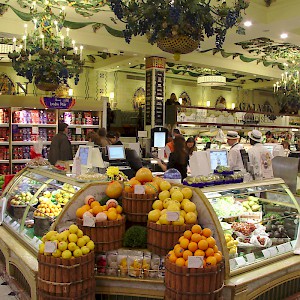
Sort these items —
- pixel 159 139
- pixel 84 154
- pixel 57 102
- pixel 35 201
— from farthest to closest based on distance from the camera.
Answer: pixel 159 139 → pixel 57 102 → pixel 84 154 → pixel 35 201

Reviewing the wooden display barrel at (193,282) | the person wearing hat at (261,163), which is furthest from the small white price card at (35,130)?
the wooden display barrel at (193,282)

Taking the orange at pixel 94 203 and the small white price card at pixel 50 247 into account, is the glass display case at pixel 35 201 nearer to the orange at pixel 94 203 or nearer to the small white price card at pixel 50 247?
the orange at pixel 94 203

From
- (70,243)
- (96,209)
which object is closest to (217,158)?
(96,209)

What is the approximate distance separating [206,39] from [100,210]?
8776 mm

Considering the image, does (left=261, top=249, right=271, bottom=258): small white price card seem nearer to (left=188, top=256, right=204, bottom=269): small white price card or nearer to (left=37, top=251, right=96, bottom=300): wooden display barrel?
(left=188, top=256, right=204, bottom=269): small white price card

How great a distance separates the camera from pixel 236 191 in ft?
13.0

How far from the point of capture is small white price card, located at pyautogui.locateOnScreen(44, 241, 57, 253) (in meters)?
3.04

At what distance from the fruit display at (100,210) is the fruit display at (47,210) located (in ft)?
2.78

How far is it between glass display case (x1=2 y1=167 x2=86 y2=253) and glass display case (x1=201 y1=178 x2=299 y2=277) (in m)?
1.42

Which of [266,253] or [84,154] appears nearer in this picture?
[266,253]

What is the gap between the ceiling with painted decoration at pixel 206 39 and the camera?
30.1ft

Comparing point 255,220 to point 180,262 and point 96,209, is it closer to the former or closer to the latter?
point 180,262

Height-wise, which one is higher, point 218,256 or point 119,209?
point 119,209

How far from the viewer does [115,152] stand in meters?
7.66
